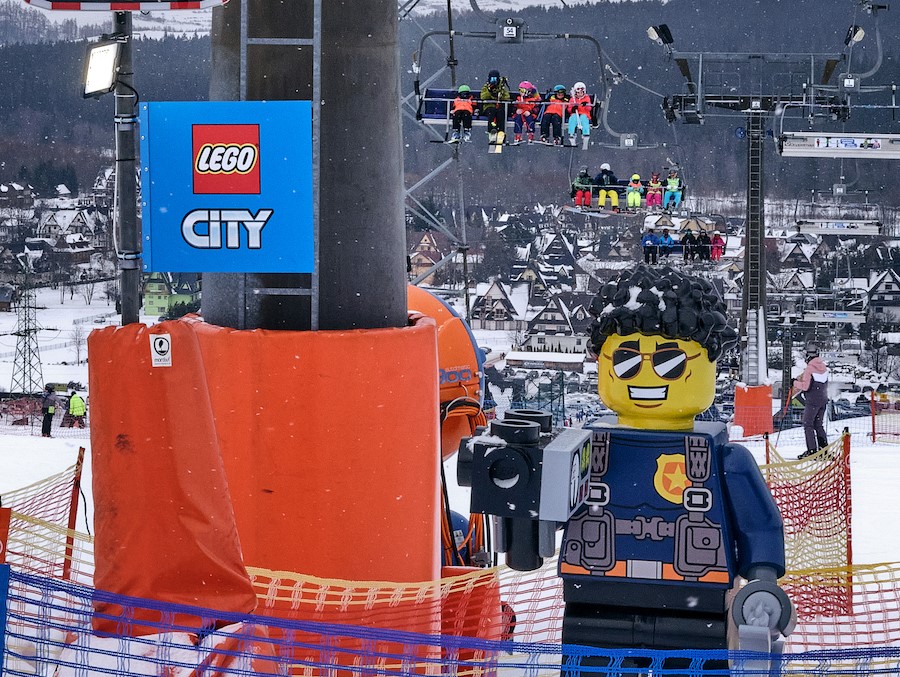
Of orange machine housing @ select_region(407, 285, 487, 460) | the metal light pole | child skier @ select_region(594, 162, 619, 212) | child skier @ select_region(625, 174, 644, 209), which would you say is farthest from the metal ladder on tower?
the metal light pole

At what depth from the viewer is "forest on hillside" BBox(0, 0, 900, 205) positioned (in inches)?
2344

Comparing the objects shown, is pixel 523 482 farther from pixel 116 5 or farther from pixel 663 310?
pixel 116 5

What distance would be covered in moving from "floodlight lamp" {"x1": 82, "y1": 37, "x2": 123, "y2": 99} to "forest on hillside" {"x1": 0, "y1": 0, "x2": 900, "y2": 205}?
153 ft

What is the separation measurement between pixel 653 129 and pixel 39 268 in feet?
113

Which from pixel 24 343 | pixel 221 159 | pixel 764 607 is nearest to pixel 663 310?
pixel 764 607

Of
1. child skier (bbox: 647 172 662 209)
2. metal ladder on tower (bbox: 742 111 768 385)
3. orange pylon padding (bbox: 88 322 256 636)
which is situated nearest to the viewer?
orange pylon padding (bbox: 88 322 256 636)

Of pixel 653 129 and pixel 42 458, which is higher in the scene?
pixel 653 129

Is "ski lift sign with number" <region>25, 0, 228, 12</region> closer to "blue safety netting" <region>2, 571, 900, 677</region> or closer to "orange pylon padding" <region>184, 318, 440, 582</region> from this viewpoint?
"orange pylon padding" <region>184, 318, 440, 582</region>

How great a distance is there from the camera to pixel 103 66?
2.99 metres

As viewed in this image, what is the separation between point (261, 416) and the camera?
321 centimetres

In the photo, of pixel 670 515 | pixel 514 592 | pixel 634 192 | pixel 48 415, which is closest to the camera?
pixel 670 515

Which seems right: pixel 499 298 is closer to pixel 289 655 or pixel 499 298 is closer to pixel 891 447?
pixel 891 447

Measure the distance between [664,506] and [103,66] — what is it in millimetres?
2054

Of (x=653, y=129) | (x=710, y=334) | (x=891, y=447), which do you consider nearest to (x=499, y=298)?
(x=653, y=129)
